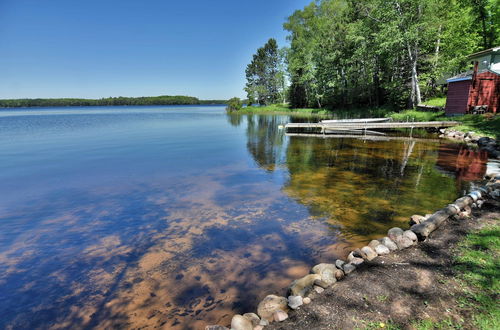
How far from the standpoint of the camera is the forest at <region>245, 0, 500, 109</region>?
93.0ft

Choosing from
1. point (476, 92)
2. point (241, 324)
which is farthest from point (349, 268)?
point (476, 92)

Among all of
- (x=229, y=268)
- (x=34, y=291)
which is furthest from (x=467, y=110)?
(x=34, y=291)

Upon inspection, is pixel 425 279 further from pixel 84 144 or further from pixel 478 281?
pixel 84 144

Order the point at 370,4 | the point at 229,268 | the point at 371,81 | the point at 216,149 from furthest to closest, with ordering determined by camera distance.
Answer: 1. the point at 371,81
2. the point at 370,4
3. the point at 216,149
4. the point at 229,268

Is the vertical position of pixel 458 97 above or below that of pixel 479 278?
above

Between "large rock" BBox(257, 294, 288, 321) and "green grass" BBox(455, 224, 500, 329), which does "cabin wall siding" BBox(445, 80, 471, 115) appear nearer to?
"green grass" BBox(455, 224, 500, 329)

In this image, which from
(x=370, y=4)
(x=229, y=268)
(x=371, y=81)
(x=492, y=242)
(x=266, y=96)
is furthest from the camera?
Result: (x=266, y=96)

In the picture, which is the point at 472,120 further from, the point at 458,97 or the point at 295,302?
the point at 295,302

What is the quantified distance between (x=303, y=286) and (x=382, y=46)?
104 ft

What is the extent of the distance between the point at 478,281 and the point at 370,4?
35.8 metres

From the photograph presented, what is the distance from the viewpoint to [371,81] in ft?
132

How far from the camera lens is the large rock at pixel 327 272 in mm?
4379

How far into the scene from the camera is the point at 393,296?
3883 millimetres

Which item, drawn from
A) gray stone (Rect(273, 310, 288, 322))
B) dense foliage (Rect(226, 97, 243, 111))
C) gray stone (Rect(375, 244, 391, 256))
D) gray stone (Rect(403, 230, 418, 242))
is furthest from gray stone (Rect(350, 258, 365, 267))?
dense foliage (Rect(226, 97, 243, 111))
